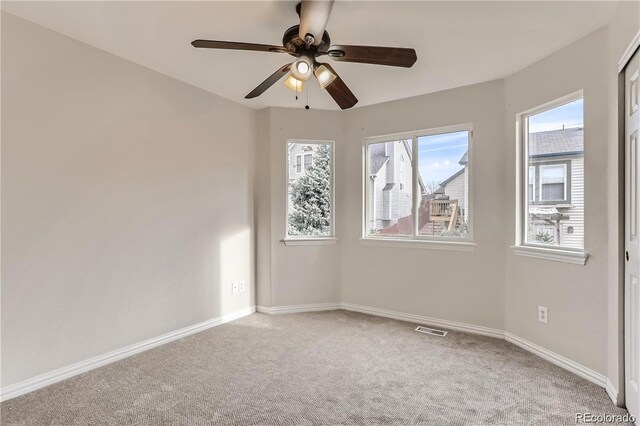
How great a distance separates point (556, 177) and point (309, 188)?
249 cm

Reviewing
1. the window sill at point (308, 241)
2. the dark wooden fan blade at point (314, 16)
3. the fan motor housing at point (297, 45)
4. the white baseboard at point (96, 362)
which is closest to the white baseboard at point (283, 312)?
the white baseboard at point (96, 362)

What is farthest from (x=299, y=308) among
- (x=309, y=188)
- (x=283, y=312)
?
(x=309, y=188)

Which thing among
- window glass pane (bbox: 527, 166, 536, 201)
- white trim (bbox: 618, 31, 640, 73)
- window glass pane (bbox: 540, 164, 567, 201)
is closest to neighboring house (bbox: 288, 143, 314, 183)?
window glass pane (bbox: 527, 166, 536, 201)

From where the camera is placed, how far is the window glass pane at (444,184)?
3533 millimetres

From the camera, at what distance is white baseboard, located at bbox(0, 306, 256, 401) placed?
7.32ft

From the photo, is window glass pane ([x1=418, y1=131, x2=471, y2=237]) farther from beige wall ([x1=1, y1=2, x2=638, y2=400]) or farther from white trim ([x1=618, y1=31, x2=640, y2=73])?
white trim ([x1=618, y1=31, x2=640, y2=73])

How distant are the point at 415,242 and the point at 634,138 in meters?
2.07

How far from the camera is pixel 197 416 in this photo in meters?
2.02

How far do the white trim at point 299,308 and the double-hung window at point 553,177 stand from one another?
86.1 inches

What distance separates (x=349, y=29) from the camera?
2.35 meters

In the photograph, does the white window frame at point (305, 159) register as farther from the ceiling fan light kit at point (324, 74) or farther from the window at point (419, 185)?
the ceiling fan light kit at point (324, 74)

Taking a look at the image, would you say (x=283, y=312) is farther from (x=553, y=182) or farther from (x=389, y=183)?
(x=553, y=182)

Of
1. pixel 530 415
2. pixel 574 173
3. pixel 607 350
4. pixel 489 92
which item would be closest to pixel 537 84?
pixel 489 92

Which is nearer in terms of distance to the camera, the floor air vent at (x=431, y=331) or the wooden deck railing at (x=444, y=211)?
the floor air vent at (x=431, y=331)
